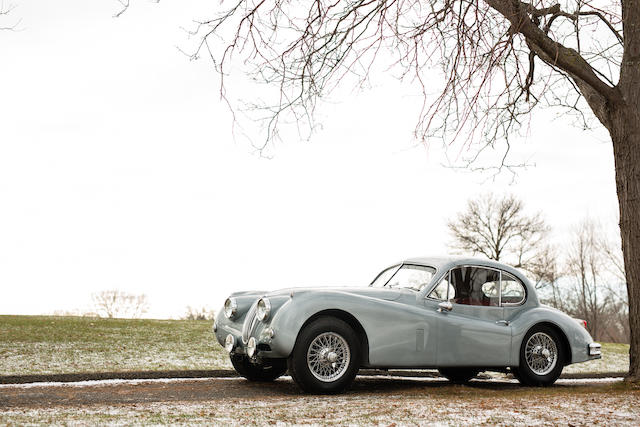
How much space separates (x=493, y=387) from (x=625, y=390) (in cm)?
189

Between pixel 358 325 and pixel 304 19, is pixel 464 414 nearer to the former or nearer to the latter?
pixel 358 325

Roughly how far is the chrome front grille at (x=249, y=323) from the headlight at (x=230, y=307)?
647mm

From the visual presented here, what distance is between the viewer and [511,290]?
1036cm

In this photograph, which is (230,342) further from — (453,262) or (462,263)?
(462,263)

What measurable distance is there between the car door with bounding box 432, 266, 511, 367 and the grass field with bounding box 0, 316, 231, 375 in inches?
168

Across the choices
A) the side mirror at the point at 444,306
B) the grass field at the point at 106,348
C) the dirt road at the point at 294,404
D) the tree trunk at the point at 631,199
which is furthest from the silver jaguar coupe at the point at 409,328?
the grass field at the point at 106,348

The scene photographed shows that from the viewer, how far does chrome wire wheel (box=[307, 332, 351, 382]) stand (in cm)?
838

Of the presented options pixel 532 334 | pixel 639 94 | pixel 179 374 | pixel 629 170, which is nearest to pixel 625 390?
pixel 532 334

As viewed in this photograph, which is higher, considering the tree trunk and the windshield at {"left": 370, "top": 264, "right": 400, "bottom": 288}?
the tree trunk

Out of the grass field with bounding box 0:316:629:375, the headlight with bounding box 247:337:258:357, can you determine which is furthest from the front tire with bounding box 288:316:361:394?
the grass field with bounding box 0:316:629:375

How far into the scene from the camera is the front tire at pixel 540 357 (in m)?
10.1

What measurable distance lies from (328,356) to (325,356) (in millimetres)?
38

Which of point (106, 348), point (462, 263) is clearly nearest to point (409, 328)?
point (462, 263)

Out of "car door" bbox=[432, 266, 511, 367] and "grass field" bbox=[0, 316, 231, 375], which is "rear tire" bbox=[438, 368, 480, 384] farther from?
"grass field" bbox=[0, 316, 231, 375]
